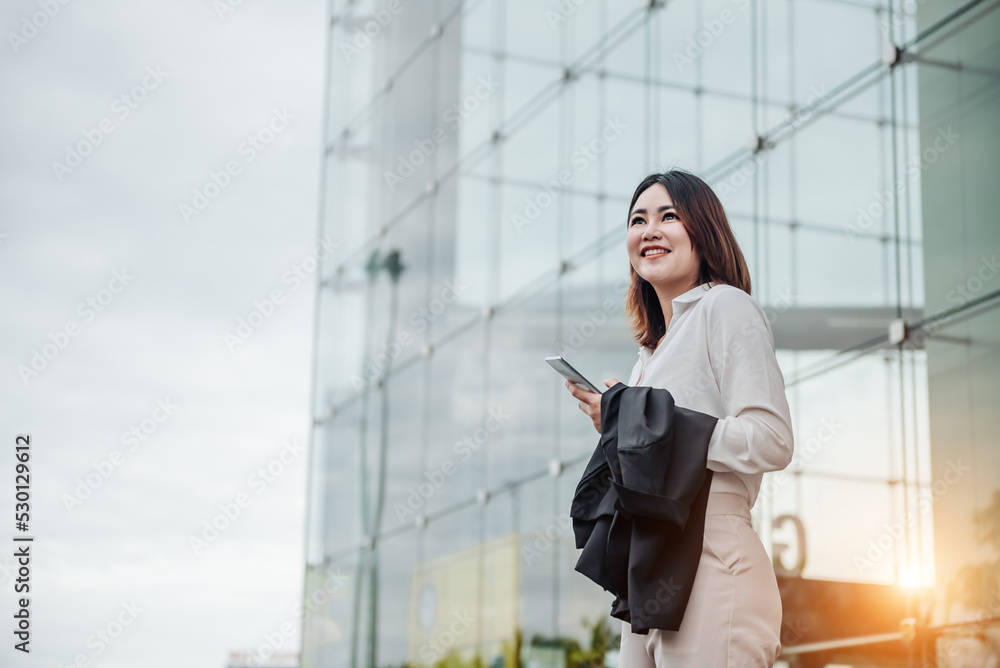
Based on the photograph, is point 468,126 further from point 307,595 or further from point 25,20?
point 307,595

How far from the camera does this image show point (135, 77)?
12141mm

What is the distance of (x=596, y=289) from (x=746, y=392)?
7.72 m

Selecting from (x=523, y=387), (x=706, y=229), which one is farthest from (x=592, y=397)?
(x=523, y=387)

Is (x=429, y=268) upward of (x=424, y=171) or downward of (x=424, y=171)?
downward

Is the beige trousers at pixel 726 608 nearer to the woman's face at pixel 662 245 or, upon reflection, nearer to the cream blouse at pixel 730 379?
the cream blouse at pixel 730 379

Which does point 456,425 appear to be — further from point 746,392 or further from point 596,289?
point 746,392

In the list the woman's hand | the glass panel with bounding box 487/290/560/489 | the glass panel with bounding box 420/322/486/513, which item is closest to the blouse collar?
the woman's hand

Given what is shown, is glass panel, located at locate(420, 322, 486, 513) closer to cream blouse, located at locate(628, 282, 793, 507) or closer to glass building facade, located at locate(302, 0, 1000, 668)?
glass building facade, located at locate(302, 0, 1000, 668)

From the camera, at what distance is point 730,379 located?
259cm

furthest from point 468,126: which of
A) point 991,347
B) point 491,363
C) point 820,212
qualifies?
point 991,347

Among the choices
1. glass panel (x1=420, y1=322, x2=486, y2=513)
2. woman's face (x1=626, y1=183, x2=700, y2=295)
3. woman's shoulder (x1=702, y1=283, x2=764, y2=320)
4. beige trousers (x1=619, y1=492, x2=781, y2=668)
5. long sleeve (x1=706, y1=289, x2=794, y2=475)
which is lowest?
beige trousers (x1=619, y1=492, x2=781, y2=668)

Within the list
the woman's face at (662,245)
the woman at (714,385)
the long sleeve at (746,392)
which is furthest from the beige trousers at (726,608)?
the woman's face at (662,245)

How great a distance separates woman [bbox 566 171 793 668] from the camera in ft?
7.88

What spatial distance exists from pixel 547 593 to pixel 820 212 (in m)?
4.44
